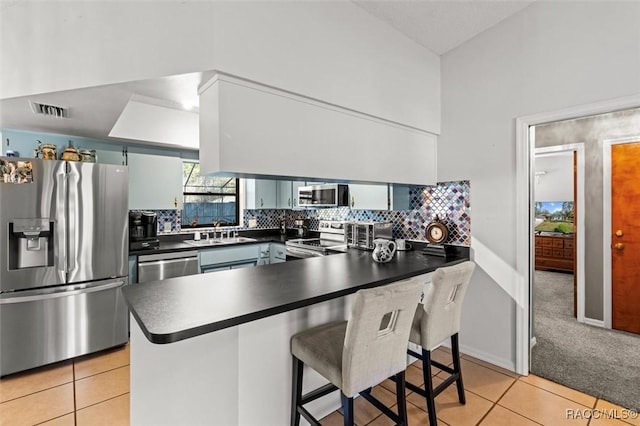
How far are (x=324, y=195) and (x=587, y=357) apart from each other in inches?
121

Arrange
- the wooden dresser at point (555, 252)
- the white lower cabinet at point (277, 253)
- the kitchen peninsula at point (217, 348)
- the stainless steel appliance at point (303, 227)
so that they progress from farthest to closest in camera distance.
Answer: the wooden dresser at point (555, 252) < the stainless steel appliance at point (303, 227) < the white lower cabinet at point (277, 253) < the kitchen peninsula at point (217, 348)

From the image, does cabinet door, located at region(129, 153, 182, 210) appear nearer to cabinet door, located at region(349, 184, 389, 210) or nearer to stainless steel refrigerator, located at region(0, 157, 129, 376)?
stainless steel refrigerator, located at region(0, 157, 129, 376)

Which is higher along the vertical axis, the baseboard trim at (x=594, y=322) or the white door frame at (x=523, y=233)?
the white door frame at (x=523, y=233)

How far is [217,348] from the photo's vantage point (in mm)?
1542

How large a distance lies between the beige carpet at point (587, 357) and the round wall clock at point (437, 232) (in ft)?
4.42

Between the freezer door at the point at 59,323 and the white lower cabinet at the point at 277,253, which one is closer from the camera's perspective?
the freezer door at the point at 59,323

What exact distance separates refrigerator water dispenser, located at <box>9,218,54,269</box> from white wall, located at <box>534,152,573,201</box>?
26.1 ft

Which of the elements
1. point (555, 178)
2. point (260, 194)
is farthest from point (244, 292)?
point (555, 178)

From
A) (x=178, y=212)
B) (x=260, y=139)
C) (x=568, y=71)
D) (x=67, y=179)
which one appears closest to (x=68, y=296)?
(x=67, y=179)

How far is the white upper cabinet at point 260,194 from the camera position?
187 inches

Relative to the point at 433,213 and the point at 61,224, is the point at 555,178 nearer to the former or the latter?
the point at 433,213

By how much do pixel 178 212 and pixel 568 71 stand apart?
4359mm

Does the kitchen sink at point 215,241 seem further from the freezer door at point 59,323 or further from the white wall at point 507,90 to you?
the white wall at point 507,90

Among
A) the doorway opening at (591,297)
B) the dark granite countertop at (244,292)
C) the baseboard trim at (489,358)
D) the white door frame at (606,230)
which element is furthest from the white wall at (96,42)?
the white door frame at (606,230)
